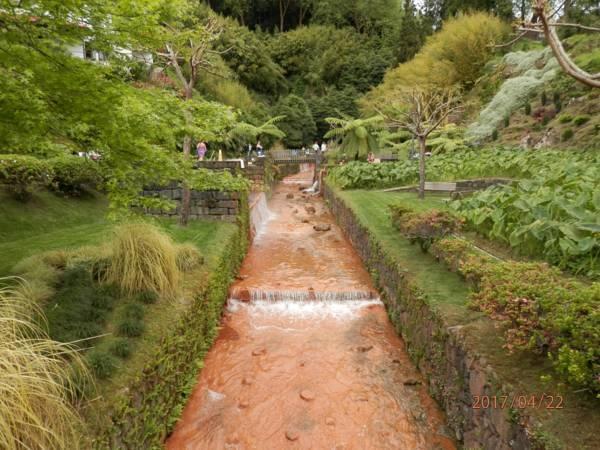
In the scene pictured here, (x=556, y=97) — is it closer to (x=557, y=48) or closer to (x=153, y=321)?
(x=557, y=48)

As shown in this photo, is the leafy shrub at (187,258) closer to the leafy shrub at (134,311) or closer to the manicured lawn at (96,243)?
the manicured lawn at (96,243)

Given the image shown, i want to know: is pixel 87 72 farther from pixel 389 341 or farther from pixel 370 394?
pixel 389 341

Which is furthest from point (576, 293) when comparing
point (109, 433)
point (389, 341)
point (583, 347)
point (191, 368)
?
point (191, 368)

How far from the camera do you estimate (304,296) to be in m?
8.48

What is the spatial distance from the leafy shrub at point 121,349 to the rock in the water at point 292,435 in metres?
2.15

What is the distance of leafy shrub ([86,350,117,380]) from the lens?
3.95m

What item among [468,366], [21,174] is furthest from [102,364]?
[21,174]

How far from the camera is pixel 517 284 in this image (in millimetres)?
4172

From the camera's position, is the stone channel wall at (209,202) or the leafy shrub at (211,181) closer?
the leafy shrub at (211,181)

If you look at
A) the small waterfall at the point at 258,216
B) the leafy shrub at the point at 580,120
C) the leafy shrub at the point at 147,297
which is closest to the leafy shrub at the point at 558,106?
the leafy shrub at the point at 580,120

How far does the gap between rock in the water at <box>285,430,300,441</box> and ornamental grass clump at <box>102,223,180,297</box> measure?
102 inches

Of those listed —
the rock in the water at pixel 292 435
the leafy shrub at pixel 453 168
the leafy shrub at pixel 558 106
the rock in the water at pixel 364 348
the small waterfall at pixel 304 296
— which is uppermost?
the leafy shrub at pixel 558 106

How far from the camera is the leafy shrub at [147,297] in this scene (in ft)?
18.5

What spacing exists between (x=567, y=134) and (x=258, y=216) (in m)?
13.8
